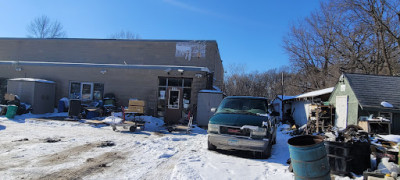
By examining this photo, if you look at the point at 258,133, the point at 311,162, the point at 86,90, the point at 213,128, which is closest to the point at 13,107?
the point at 86,90

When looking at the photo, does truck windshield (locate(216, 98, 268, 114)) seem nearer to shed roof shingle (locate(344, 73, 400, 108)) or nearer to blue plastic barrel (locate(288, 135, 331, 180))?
blue plastic barrel (locate(288, 135, 331, 180))

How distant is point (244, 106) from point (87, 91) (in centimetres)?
1439

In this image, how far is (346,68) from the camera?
2392 cm

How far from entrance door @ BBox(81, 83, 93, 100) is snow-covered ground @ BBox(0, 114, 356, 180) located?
9.81 m

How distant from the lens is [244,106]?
806 centimetres

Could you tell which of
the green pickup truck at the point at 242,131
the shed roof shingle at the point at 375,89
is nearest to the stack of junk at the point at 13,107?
the green pickup truck at the point at 242,131

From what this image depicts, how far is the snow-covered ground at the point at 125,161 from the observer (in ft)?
16.0

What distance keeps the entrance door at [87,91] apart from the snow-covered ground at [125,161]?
9.81 m

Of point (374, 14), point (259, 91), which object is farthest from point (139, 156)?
point (259, 91)

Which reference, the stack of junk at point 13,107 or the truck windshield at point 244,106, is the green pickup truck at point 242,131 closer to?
the truck windshield at point 244,106

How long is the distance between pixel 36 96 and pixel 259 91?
1181 inches

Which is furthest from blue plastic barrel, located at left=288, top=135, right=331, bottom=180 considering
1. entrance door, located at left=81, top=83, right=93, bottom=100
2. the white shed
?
entrance door, located at left=81, top=83, right=93, bottom=100

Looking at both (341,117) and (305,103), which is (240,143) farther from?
(305,103)

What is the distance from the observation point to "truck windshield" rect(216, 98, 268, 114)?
7773mm
